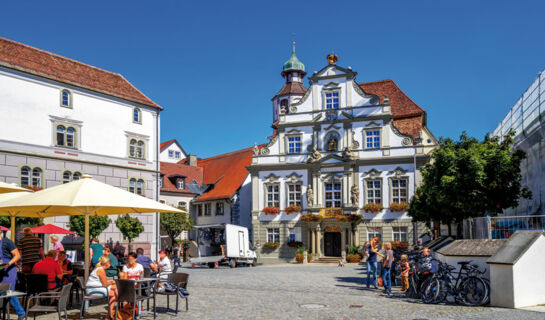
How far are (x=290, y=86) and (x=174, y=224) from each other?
23111mm

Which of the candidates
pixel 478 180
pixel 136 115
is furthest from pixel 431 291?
pixel 136 115

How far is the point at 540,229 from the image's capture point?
14977 mm

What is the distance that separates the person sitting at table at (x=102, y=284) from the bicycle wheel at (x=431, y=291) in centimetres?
796

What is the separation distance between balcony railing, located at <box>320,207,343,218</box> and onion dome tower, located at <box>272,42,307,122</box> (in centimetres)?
2205

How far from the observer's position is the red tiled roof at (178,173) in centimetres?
4947

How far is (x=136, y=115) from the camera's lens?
35500 mm

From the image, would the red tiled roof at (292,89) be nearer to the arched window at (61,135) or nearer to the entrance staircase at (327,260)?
the entrance staircase at (327,260)

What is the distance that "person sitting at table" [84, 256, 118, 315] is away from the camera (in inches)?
434

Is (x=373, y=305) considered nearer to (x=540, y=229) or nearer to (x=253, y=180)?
(x=540, y=229)

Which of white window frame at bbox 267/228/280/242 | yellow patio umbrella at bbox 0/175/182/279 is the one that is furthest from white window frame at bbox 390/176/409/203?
yellow patio umbrella at bbox 0/175/182/279

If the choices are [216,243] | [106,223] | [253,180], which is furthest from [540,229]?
[216,243]

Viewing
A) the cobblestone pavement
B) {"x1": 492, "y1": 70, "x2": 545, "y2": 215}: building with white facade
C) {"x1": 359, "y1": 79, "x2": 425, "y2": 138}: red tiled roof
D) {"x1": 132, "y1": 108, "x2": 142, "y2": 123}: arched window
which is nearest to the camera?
the cobblestone pavement

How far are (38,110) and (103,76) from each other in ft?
22.0

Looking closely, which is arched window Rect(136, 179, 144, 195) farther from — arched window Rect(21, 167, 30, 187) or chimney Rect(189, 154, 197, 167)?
chimney Rect(189, 154, 197, 167)
